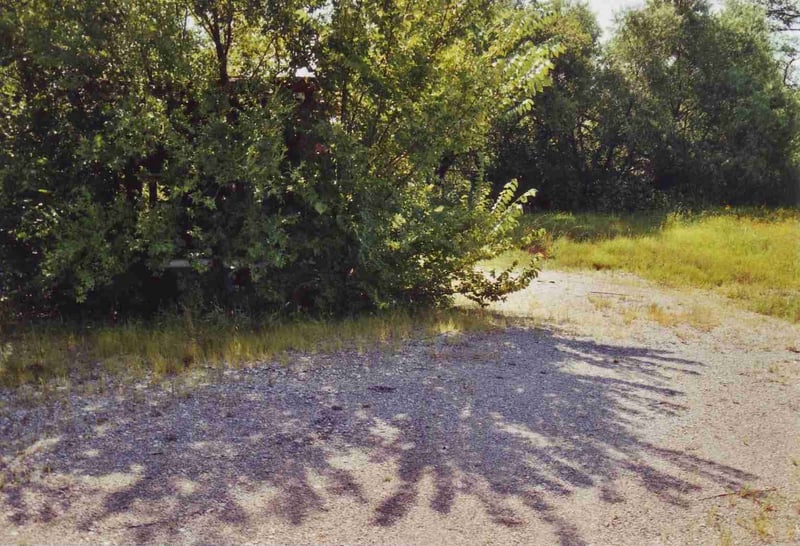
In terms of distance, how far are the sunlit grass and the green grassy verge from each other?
4000mm

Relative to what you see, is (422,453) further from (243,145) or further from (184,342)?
(243,145)

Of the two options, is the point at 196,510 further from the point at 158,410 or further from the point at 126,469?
the point at 158,410

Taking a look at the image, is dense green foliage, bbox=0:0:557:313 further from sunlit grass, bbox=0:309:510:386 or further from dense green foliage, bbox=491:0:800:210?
dense green foliage, bbox=491:0:800:210

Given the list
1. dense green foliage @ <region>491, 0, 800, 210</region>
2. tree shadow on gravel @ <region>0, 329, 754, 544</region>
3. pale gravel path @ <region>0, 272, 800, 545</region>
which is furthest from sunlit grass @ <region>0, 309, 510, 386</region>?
dense green foliage @ <region>491, 0, 800, 210</region>

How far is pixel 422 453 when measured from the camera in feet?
14.9

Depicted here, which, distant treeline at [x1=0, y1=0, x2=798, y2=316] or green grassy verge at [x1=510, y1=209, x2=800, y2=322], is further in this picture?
green grassy verge at [x1=510, y1=209, x2=800, y2=322]

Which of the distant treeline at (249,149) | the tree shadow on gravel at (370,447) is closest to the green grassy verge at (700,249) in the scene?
the distant treeline at (249,149)

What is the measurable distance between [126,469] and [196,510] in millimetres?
722

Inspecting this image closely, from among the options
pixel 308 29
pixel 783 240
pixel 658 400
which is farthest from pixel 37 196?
pixel 783 240

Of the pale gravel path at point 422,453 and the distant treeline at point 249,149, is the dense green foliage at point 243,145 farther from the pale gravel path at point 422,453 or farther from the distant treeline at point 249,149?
the pale gravel path at point 422,453

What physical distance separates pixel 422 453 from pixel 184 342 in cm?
329

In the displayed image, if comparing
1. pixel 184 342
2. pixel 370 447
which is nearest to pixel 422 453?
pixel 370 447

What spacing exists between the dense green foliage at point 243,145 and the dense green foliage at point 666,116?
13.5m

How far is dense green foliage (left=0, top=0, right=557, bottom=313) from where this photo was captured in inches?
290
